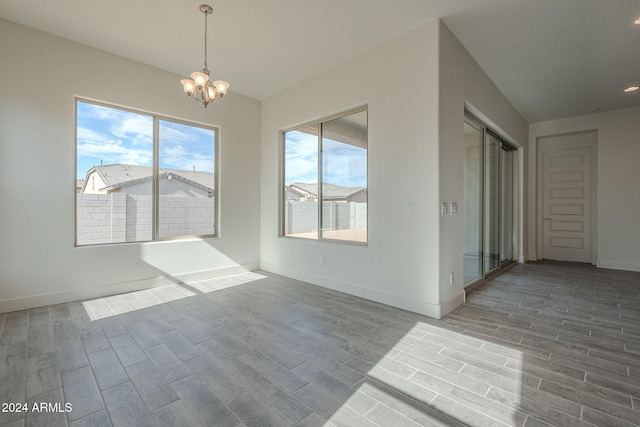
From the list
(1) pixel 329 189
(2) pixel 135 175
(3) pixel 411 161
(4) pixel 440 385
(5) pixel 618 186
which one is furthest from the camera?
(5) pixel 618 186

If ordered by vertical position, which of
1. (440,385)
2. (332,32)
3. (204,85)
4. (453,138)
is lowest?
(440,385)

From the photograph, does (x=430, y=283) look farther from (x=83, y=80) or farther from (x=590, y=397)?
(x=83, y=80)

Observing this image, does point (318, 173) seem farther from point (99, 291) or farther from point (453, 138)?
point (99, 291)

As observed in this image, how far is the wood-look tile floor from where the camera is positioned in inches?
64.0

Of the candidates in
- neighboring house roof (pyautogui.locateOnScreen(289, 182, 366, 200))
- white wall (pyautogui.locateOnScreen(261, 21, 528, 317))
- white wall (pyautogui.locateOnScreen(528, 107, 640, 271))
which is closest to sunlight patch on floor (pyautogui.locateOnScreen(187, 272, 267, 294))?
white wall (pyautogui.locateOnScreen(261, 21, 528, 317))

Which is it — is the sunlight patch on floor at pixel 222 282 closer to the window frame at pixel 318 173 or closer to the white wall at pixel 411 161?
the window frame at pixel 318 173

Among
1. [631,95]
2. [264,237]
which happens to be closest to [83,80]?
[264,237]

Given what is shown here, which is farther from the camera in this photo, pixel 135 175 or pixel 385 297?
pixel 135 175

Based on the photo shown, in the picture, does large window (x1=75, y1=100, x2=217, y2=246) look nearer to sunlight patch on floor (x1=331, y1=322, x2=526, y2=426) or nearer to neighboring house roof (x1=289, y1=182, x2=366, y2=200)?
neighboring house roof (x1=289, y1=182, x2=366, y2=200)

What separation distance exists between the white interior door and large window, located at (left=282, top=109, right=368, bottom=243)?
17.2 ft

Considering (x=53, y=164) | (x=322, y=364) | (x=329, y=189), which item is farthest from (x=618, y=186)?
(x=53, y=164)

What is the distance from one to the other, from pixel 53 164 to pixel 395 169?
3978 millimetres

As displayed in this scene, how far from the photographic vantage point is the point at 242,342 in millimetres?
2479

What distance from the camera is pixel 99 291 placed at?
12.1 ft
